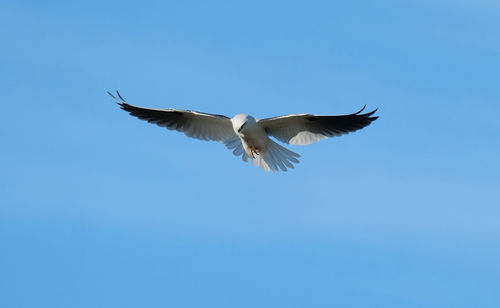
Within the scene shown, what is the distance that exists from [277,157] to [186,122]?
1.66 m

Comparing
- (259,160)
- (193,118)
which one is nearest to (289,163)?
(259,160)

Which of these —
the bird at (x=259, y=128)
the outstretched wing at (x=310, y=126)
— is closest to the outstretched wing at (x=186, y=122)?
the bird at (x=259, y=128)

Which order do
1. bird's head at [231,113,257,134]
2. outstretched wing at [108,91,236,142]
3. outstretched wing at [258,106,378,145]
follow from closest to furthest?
bird's head at [231,113,257,134]
outstretched wing at [258,106,378,145]
outstretched wing at [108,91,236,142]

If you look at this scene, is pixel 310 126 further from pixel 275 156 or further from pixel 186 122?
pixel 186 122

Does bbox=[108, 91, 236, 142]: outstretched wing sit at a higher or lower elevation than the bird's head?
higher

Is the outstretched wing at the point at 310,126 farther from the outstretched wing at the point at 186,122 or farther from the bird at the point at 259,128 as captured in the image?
the outstretched wing at the point at 186,122

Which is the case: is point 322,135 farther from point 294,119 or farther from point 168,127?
point 168,127

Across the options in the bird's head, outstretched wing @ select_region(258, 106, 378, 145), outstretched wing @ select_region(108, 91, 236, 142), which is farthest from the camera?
outstretched wing @ select_region(108, 91, 236, 142)

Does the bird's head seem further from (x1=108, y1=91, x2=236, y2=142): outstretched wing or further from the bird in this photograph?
(x1=108, y1=91, x2=236, y2=142): outstretched wing

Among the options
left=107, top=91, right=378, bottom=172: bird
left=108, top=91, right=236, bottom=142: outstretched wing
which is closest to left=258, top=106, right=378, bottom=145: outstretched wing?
left=107, top=91, right=378, bottom=172: bird

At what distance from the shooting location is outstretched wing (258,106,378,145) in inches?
629

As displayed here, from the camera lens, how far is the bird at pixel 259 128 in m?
15.9

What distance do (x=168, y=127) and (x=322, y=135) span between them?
8.13ft

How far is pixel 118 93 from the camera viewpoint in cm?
1691
